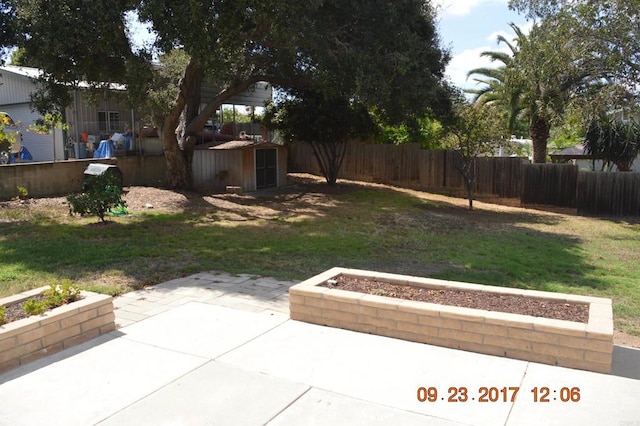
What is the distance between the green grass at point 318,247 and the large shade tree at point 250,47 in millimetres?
3024

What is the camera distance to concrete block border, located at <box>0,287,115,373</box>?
4.24 meters

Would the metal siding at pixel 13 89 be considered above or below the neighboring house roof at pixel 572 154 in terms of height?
above

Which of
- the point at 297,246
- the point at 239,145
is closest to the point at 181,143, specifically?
the point at 239,145

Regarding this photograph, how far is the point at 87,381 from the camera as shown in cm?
403

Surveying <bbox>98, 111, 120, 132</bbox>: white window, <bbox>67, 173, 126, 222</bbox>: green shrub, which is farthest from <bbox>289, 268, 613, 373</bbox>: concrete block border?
<bbox>98, 111, 120, 132</bbox>: white window

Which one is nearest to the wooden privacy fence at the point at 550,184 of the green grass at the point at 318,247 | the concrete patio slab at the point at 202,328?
the green grass at the point at 318,247

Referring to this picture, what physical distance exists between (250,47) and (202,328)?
35.4ft

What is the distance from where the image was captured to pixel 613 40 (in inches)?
538

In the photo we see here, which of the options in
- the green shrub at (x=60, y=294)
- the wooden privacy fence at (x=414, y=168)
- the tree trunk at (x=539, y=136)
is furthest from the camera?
the tree trunk at (x=539, y=136)

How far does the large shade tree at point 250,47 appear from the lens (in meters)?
10.0

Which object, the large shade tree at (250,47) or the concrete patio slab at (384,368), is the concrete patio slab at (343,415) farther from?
the large shade tree at (250,47)

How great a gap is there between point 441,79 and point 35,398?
14811mm

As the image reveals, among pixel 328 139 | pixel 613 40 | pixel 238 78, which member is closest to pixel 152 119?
pixel 238 78
